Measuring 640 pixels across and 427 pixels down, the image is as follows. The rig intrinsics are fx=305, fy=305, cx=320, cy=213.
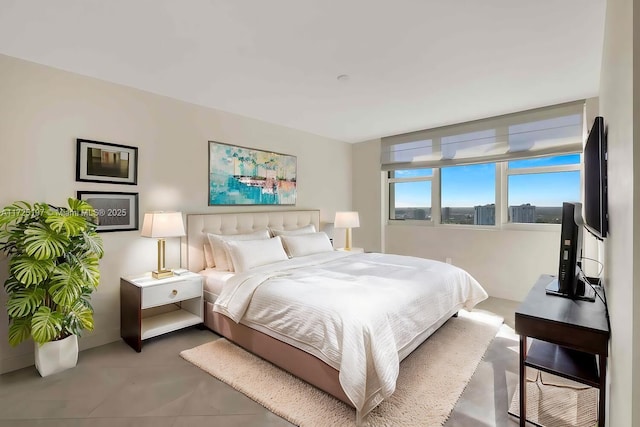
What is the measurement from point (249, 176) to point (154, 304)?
6.15ft

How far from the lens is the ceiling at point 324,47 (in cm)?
182

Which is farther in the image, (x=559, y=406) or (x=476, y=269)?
(x=476, y=269)

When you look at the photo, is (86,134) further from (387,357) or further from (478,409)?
(478,409)

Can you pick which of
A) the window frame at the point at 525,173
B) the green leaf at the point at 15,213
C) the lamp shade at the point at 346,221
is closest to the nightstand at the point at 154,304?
the green leaf at the point at 15,213

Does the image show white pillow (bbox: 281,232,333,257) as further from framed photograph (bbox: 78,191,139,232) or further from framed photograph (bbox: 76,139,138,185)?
framed photograph (bbox: 76,139,138,185)

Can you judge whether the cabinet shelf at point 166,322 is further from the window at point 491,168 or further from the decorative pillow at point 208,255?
the window at point 491,168

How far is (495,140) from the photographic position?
Result: 3943 mm

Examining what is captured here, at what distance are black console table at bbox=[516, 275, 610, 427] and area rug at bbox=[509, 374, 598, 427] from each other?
0.25 meters

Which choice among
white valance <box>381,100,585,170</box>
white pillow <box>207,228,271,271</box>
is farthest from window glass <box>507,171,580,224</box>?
white pillow <box>207,228,271,271</box>

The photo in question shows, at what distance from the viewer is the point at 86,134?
2.70 meters

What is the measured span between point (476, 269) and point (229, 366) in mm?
3490

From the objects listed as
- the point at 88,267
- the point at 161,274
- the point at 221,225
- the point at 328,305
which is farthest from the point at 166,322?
the point at 328,305

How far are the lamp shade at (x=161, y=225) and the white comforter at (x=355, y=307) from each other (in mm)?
730

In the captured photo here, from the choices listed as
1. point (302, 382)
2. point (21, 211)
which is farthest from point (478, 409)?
point (21, 211)
